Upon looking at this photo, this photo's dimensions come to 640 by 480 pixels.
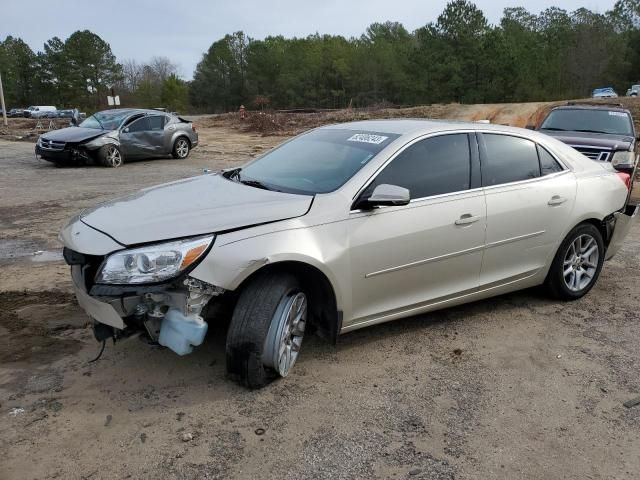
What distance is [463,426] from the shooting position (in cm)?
315

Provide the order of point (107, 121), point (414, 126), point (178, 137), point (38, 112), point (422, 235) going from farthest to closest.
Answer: point (38, 112), point (178, 137), point (107, 121), point (414, 126), point (422, 235)

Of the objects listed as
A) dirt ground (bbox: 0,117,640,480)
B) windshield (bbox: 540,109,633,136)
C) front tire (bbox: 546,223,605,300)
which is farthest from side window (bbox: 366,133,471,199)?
windshield (bbox: 540,109,633,136)

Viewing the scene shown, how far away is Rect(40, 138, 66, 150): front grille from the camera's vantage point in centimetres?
1444

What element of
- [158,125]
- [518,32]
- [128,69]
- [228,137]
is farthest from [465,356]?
[128,69]

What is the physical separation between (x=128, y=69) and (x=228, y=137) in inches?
2738

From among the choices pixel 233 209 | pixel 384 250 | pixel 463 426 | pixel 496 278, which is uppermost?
pixel 233 209

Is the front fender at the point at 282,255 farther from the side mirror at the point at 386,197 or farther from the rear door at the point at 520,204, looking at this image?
the rear door at the point at 520,204

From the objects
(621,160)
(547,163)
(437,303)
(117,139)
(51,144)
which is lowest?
(437,303)

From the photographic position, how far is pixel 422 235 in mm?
3914

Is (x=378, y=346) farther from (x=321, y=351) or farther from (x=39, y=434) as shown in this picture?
(x=39, y=434)

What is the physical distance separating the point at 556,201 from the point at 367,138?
1.68 meters

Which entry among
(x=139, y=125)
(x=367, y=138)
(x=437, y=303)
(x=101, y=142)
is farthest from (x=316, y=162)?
(x=139, y=125)

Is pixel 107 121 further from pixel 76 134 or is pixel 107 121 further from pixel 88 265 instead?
pixel 88 265

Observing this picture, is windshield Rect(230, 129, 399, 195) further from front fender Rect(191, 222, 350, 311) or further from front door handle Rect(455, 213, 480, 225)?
front door handle Rect(455, 213, 480, 225)
